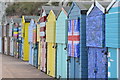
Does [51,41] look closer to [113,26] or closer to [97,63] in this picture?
[97,63]

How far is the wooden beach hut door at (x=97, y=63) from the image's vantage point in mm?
15140

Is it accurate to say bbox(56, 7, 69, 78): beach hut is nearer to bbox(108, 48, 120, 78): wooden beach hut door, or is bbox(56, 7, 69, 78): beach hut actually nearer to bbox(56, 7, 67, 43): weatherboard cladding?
bbox(56, 7, 67, 43): weatherboard cladding

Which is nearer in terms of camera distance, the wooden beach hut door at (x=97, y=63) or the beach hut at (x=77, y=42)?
the wooden beach hut door at (x=97, y=63)

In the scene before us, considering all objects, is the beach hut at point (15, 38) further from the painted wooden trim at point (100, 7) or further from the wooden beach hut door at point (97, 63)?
the painted wooden trim at point (100, 7)

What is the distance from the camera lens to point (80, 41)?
17.7 meters

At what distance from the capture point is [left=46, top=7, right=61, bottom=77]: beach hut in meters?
23.5

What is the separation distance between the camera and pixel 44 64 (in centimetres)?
2652

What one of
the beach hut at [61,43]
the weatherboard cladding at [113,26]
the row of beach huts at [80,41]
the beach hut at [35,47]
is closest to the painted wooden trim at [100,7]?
the row of beach huts at [80,41]

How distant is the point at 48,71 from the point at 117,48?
38.5 feet

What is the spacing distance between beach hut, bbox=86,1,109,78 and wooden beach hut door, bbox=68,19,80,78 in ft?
3.75

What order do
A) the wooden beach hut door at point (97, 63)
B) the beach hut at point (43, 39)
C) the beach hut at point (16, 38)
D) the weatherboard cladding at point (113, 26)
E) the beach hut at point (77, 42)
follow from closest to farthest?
the weatherboard cladding at point (113, 26) < the wooden beach hut door at point (97, 63) < the beach hut at point (77, 42) < the beach hut at point (43, 39) < the beach hut at point (16, 38)

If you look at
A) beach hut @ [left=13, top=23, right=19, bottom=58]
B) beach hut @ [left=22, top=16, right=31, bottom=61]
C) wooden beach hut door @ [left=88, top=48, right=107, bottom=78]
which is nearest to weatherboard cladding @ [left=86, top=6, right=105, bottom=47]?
wooden beach hut door @ [left=88, top=48, right=107, bottom=78]

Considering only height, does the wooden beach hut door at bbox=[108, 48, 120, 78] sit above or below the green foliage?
below

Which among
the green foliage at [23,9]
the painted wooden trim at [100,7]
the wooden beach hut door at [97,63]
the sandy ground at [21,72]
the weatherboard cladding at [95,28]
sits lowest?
the sandy ground at [21,72]
